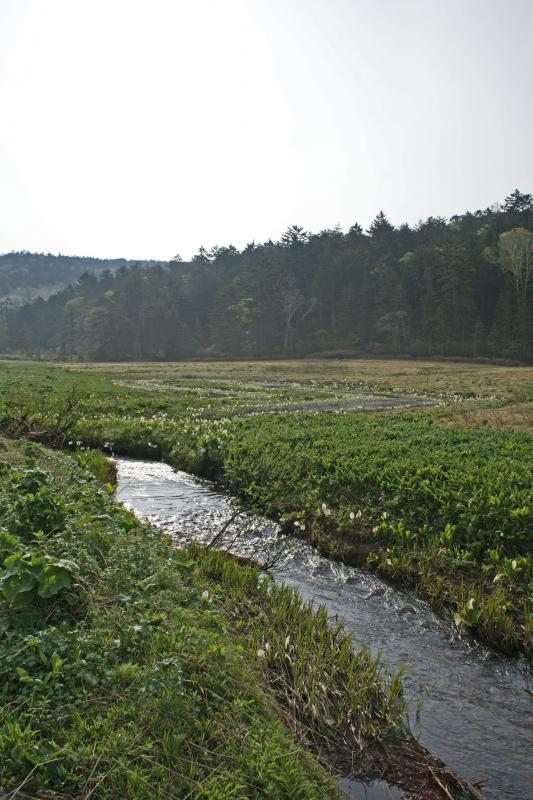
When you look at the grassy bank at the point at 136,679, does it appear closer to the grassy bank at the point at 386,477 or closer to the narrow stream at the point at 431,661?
the narrow stream at the point at 431,661

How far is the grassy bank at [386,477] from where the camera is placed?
8.30 meters

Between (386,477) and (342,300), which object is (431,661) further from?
(342,300)

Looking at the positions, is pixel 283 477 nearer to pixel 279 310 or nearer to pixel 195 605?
pixel 195 605

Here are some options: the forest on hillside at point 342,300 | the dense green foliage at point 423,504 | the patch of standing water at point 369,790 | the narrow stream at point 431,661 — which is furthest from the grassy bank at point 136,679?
the forest on hillside at point 342,300

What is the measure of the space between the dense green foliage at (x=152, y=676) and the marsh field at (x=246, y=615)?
0.02 meters

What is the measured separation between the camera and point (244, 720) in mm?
4664

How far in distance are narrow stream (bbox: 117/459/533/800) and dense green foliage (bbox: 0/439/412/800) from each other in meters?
0.54

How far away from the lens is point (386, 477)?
37.5ft

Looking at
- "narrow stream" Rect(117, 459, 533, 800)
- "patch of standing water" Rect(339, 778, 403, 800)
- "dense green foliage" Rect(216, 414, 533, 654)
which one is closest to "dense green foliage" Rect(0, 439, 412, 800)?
"patch of standing water" Rect(339, 778, 403, 800)

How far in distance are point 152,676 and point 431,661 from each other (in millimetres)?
3712

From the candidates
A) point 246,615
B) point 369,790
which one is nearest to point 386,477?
point 246,615

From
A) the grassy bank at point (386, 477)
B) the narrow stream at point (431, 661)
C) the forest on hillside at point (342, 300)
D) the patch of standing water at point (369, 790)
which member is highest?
the forest on hillside at point (342, 300)

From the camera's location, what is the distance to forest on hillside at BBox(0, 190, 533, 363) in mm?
77750

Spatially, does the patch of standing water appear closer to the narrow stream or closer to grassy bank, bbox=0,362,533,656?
the narrow stream
